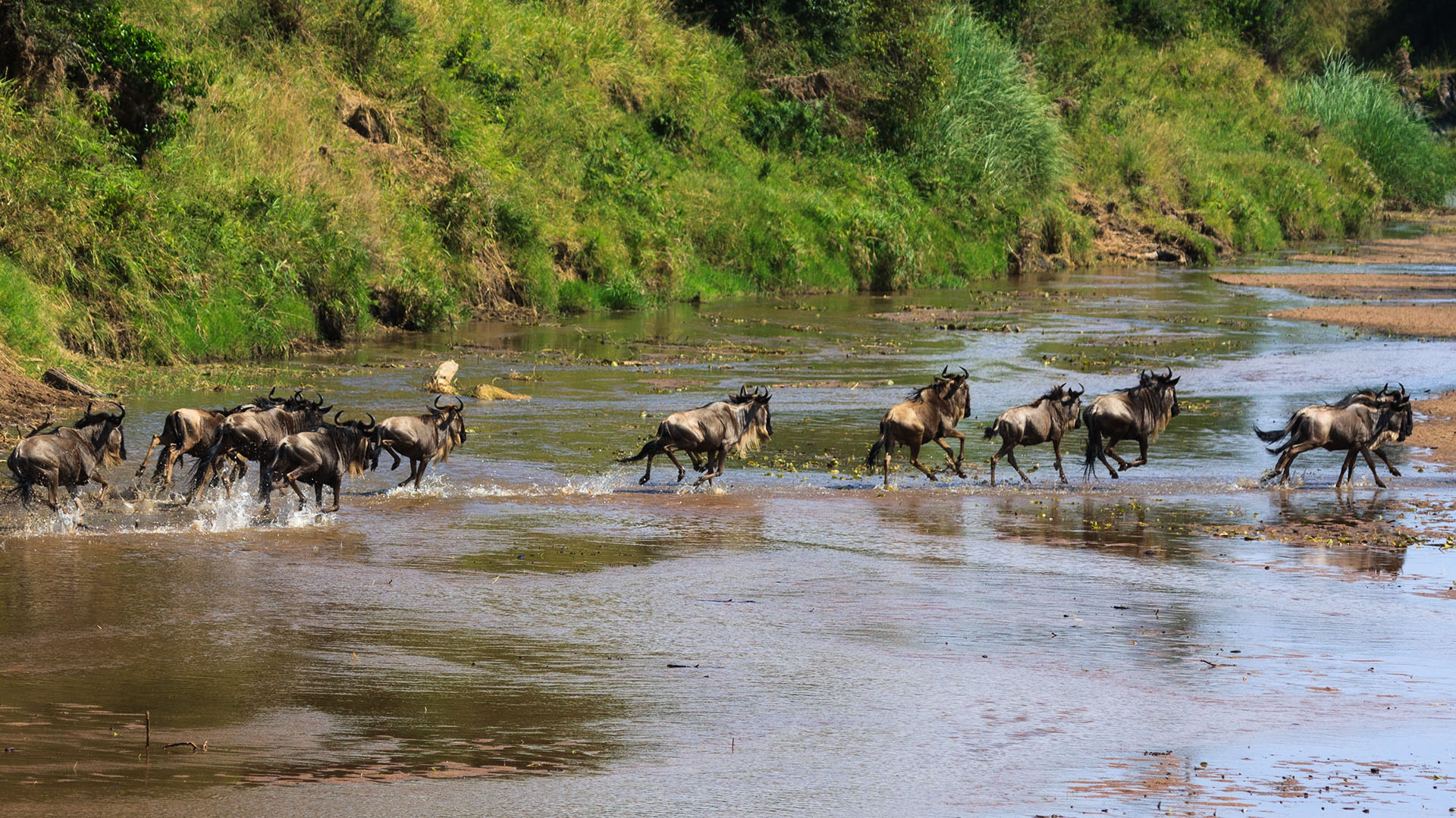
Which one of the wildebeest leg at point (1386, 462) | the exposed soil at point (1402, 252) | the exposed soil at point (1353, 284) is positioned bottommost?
the wildebeest leg at point (1386, 462)

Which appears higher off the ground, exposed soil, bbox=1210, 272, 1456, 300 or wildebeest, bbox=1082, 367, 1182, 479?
exposed soil, bbox=1210, 272, 1456, 300

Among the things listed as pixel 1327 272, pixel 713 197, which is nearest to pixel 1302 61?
pixel 1327 272

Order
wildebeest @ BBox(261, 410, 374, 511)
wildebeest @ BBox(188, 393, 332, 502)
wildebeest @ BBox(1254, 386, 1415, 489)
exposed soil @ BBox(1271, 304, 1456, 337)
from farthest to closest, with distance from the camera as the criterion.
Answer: exposed soil @ BBox(1271, 304, 1456, 337) < wildebeest @ BBox(1254, 386, 1415, 489) < wildebeest @ BBox(188, 393, 332, 502) < wildebeest @ BBox(261, 410, 374, 511)

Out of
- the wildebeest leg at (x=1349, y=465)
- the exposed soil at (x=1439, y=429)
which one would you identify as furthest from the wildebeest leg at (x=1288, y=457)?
the exposed soil at (x=1439, y=429)

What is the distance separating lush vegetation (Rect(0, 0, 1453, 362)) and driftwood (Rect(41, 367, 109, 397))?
86 centimetres

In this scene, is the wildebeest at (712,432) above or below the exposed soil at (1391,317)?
below

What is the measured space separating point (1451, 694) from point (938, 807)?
3379mm

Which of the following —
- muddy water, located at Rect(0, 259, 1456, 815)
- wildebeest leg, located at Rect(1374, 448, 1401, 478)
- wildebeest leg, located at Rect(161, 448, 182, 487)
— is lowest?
muddy water, located at Rect(0, 259, 1456, 815)

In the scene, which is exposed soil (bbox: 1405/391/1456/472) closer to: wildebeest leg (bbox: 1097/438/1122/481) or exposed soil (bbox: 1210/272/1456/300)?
wildebeest leg (bbox: 1097/438/1122/481)

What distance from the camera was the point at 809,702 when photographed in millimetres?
7773

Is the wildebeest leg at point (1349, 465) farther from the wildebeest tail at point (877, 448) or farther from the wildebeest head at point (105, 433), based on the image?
the wildebeest head at point (105, 433)

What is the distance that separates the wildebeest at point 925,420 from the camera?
14.5m

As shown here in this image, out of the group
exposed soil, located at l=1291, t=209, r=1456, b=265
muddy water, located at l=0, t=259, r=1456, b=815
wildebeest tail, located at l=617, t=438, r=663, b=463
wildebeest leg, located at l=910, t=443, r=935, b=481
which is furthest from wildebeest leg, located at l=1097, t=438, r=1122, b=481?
exposed soil, located at l=1291, t=209, r=1456, b=265

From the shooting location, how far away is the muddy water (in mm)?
6512
